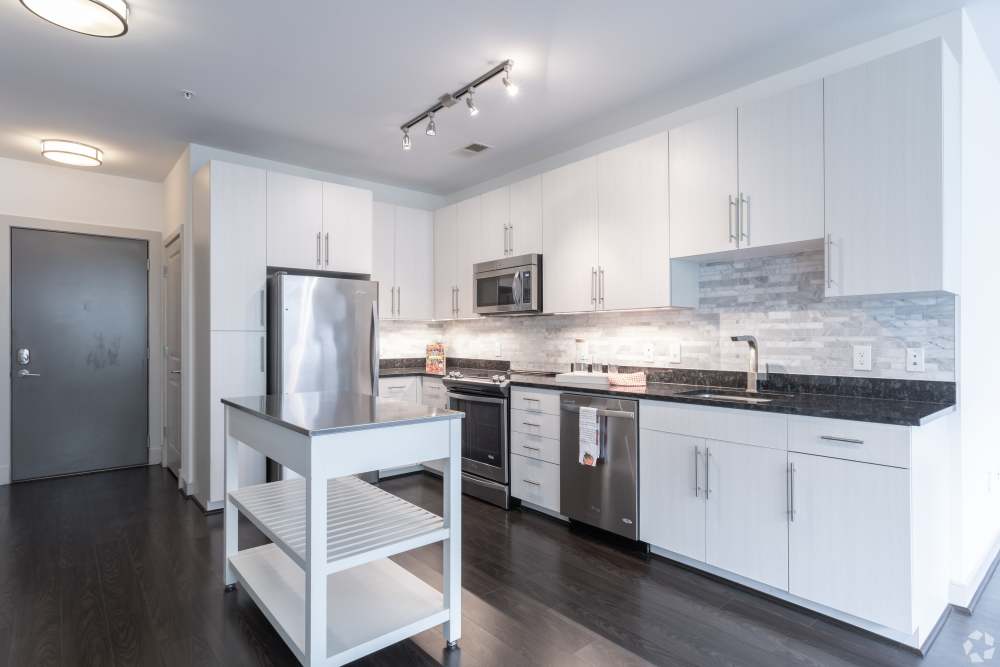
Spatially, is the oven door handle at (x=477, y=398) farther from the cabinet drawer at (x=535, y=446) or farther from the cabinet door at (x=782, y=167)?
the cabinet door at (x=782, y=167)

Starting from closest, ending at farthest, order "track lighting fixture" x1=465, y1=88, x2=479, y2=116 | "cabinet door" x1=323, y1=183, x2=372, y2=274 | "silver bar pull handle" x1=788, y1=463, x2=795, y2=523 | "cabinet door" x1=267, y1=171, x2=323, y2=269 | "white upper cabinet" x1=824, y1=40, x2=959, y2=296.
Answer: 1. "white upper cabinet" x1=824, y1=40, x2=959, y2=296
2. "silver bar pull handle" x1=788, y1=463, x2=795, y2=523
3. "track lighting fixture" x1=465, y1=88, x2=479, y2=116
4. "cabinet door" x1=267, y1=171, x2=323, y2=269
5. "cabinet door" x1=323, y1=183, x2=372, y2=274

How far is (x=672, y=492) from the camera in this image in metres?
2.75

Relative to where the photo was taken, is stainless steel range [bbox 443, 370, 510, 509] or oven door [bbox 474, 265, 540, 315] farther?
oven door [bbox 474, 265, 540, 315]

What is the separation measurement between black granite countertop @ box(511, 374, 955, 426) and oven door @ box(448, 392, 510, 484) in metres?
0.81

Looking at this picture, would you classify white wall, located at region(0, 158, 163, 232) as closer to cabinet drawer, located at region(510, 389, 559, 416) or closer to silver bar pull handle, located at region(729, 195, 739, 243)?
cabinet drawer, located at region(510, 389, 559, 416)

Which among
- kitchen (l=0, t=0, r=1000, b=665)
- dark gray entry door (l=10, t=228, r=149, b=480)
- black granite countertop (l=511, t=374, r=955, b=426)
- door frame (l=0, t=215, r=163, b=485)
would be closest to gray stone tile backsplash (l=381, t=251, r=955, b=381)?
kitchen (l=0, t=0, r=1000, b=665)

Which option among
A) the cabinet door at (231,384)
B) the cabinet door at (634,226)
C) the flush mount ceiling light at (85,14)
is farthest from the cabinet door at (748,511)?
the flush mount ceiling light at (85,14)

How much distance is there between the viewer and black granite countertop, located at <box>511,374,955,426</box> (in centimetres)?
204

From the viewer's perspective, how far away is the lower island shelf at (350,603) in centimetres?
189

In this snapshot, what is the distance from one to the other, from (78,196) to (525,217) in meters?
3.90

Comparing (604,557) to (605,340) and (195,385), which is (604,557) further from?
(195,385)

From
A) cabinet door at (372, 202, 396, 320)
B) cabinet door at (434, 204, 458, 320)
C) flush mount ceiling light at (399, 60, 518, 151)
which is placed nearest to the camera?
flush mount ceiling light at (399, 60, 518, 151)

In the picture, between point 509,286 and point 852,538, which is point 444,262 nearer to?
point 509,286

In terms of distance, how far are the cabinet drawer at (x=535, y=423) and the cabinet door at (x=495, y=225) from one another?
137 cm
